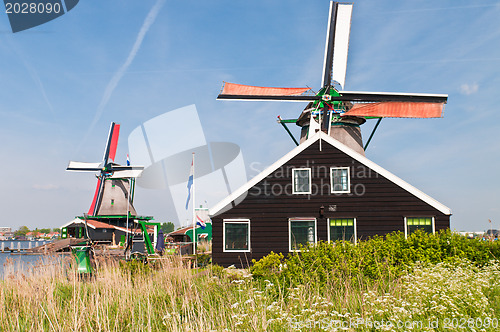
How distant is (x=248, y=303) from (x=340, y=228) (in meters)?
10.9

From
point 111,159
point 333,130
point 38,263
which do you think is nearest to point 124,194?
point 111,159

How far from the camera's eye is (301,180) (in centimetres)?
1727

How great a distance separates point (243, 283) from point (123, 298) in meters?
2.52

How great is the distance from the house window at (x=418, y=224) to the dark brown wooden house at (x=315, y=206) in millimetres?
24

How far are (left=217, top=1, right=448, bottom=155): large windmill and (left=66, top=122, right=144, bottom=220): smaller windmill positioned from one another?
2775 centimetres

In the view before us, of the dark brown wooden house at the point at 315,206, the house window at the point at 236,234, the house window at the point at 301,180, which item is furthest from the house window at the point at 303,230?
the house window at the point at 236,234

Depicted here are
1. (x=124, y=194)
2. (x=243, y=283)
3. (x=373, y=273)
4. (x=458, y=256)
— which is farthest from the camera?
(x=124, y=194)

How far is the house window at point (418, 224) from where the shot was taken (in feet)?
54.4

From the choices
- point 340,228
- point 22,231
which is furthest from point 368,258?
point 22,231

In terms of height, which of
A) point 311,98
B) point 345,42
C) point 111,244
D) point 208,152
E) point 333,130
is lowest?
point 111,244

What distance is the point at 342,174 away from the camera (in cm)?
1716

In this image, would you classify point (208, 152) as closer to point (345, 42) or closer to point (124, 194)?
point (345, 42)

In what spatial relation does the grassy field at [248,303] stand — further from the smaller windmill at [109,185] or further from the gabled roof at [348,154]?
the smaller windmill at [109,185]

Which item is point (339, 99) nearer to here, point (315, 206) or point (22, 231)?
point (315, 206)
